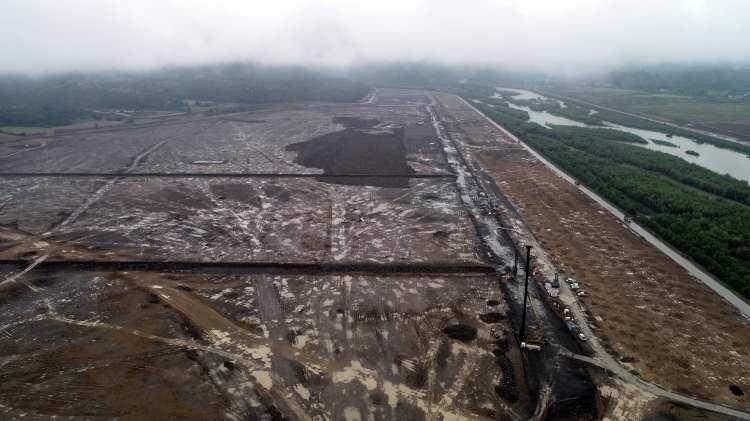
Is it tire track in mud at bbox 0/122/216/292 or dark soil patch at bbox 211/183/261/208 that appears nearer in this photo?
tire track in mud at bbox 0/122/216/292

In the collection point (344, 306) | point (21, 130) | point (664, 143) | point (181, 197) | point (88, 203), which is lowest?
point (344, 306)

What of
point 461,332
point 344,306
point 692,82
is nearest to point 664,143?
point 461,332

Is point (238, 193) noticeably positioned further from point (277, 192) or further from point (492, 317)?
point (492, 317)

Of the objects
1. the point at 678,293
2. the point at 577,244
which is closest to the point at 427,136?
the point at 577,244

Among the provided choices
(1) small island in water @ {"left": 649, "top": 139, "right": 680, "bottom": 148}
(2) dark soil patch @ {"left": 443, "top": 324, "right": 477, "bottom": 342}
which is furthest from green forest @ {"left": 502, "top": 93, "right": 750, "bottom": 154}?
(2) dark soil patch @ {"left": 443, "top": 324, "right": 477, "bottom": 342}

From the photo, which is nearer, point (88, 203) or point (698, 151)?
point (88, 203)

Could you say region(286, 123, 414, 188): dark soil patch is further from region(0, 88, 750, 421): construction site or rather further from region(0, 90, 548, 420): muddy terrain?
region(0, 88, 750, 421): construction site
